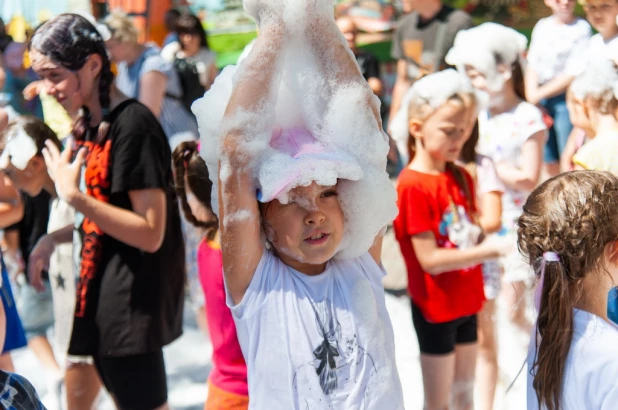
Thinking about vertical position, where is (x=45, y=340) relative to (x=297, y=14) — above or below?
below

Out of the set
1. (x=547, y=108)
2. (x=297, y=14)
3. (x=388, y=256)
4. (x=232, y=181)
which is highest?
(x=297, y=14)

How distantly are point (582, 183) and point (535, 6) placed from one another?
634cm

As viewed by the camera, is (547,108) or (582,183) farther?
(547,108)

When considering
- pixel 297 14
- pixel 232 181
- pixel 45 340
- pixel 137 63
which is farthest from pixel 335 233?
pixel 137 63

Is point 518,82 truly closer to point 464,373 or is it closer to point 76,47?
point 464,373

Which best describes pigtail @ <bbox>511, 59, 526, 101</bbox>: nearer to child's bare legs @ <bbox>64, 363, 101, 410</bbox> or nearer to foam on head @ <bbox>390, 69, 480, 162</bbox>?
foam on head @ <bbox>390, 69, 480, 162</bbox>

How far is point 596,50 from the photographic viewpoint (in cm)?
450

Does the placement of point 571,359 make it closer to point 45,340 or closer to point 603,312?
point 603,312

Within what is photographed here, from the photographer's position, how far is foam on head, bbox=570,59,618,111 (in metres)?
3.30

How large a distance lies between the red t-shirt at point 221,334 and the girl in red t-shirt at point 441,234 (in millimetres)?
786

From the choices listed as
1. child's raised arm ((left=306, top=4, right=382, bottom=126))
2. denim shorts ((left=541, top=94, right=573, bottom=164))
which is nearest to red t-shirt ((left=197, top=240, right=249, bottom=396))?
child's raised arm ((left=306, top=4, right=382, bottom=126))

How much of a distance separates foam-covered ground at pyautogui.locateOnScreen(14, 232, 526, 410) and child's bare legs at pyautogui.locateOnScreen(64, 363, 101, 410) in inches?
32.7

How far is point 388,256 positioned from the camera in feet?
18.1

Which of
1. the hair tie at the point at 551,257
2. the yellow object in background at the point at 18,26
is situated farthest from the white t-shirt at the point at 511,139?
the yellow object in background at the point at 18,26
